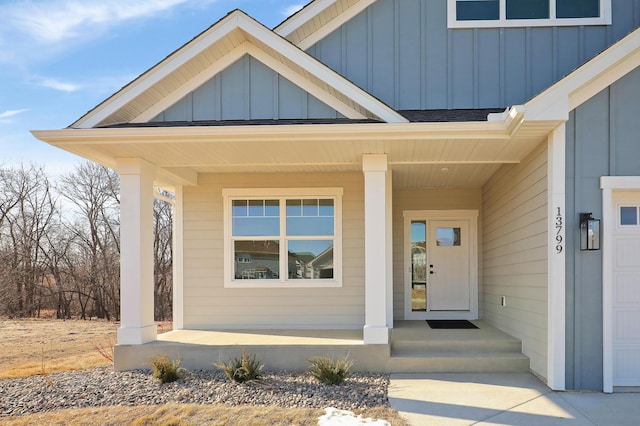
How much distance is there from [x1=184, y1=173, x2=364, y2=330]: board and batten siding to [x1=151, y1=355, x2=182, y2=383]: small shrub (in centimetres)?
244

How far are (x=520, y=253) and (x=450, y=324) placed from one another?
2.28m

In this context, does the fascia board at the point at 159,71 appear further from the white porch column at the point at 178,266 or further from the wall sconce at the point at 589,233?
the wall sconce at the point at 589,233

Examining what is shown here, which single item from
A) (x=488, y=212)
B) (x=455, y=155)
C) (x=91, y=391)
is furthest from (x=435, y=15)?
(x=91, y=391)

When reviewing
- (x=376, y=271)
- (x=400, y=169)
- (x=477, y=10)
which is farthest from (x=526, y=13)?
(x=376, y=271)

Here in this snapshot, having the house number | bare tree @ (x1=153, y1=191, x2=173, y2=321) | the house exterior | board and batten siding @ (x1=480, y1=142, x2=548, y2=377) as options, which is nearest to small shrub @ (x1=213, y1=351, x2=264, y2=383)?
the house exterior

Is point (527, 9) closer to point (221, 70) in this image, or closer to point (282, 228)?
point (221, 70)

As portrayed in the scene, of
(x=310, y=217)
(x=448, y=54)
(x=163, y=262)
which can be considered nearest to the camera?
(x=448, y=54)

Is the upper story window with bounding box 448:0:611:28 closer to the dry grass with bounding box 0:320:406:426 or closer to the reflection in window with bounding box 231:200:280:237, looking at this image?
the reflection in window with bounding box 231:200:280:237

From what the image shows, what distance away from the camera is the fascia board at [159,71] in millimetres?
6250

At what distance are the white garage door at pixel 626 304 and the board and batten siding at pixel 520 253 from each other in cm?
74

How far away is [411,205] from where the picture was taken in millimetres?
9812

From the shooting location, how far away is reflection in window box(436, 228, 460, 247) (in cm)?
976

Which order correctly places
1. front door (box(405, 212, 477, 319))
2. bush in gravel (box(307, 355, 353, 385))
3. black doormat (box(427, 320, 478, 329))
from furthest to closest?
1. front door (box(405, 212, 477, 319))
2. black doormat (box(427, 320, 478, 329))
3. bush in gravel (box(307, 355, 353, 385))

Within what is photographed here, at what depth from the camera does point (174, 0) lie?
951 cm
